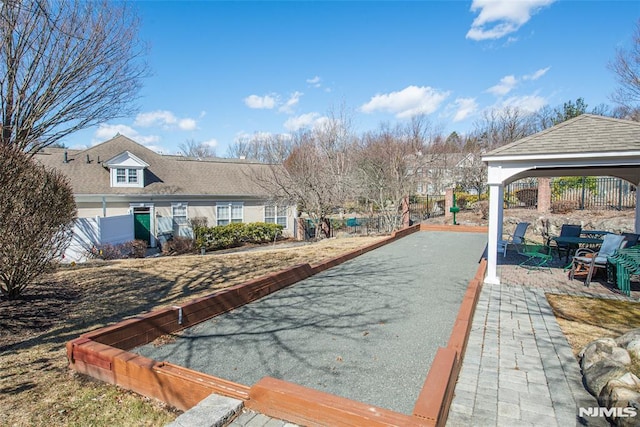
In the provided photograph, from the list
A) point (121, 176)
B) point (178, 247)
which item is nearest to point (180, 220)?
point (178, 247)

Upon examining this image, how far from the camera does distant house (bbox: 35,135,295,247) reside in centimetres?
1875

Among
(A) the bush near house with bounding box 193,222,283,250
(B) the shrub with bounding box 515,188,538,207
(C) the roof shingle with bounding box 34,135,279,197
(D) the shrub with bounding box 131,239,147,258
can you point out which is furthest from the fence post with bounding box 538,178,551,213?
(D) the shrub with bounding box 131,239,147,258

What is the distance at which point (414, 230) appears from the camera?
17.0m

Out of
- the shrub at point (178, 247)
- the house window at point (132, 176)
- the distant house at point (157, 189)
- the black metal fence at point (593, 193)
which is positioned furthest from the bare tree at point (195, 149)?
the black metal fence at point (593, 193)

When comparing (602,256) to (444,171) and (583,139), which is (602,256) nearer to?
(583,139)

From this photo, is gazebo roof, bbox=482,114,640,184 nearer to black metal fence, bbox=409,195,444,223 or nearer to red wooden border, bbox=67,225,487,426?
red wooden border, bbox=67,225,487,426

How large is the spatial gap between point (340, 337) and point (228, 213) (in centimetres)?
1865

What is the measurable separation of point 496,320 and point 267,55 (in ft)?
53.3

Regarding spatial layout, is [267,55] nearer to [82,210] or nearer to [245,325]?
[82,210]

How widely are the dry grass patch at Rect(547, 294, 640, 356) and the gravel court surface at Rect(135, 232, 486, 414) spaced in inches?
61.0

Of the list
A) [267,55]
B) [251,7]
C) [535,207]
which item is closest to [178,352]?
[251,7]

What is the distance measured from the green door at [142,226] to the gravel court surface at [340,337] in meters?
14.7

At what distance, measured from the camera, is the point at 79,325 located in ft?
16.4

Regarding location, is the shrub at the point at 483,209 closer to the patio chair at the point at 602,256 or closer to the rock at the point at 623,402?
the patio chair at the point at 602,256
